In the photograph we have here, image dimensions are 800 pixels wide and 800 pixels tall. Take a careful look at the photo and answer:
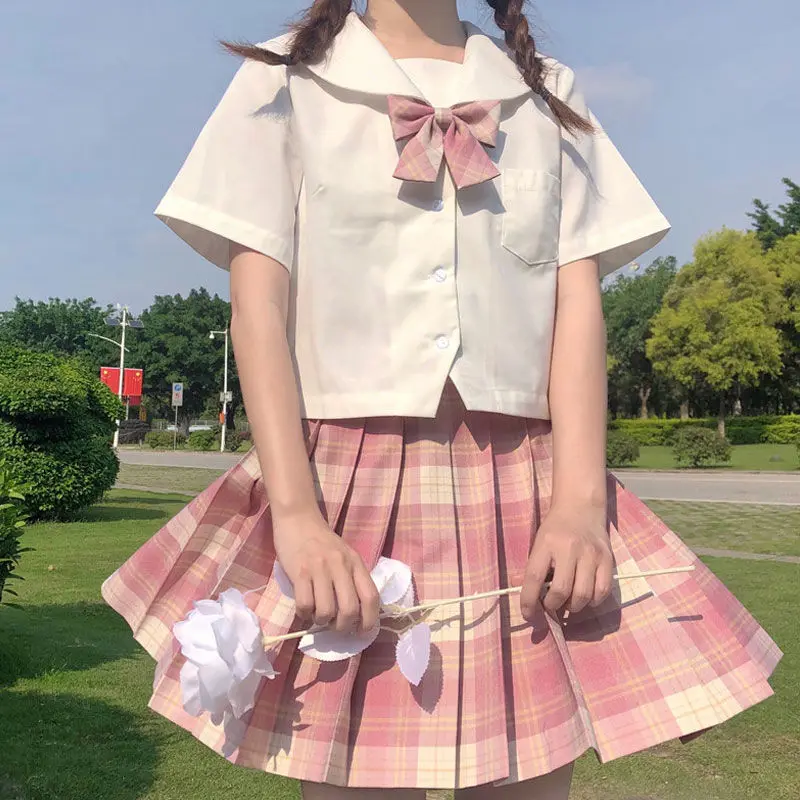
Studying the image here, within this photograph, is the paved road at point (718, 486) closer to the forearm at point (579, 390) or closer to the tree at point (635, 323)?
the forearm at point (579, 390)

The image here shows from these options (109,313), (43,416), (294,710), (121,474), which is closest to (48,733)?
(294,710)

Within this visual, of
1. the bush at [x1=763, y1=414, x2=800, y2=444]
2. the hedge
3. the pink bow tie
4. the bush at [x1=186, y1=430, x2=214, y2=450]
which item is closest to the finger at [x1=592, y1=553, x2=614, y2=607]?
the pink bow tie

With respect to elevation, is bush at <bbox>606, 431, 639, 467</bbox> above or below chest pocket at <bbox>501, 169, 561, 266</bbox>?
below

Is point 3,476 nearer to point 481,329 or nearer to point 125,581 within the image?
point 125,581

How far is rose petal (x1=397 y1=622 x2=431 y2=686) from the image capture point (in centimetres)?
117

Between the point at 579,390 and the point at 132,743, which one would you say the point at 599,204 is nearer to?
the point at 579,390

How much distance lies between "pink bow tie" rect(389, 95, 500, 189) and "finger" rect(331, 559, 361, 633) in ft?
2.00

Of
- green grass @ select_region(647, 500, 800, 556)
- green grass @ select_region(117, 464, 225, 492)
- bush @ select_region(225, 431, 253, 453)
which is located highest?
bush @ select_region(225, 431, 253, 453)

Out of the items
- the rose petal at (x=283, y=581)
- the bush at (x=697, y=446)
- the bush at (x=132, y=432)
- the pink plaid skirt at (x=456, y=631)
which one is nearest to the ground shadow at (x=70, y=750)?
the pink plaid skirt at (x=456, y=631)

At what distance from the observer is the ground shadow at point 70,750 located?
329 centimetres

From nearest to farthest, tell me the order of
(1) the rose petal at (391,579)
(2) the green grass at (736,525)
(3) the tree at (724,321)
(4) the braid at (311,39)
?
1. (1) the rose petal at (391,579)
2. (4) the braid at (311,39)
3. (2) the green grass at (736,525)
4. (3) the tree at (724,321)

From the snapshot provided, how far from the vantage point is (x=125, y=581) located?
1.42 metres

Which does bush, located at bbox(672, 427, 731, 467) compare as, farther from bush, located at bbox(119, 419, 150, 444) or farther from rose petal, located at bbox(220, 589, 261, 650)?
bush, located at bbox(119, 419, 150, 444)

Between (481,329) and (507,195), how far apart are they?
0.24 metres
